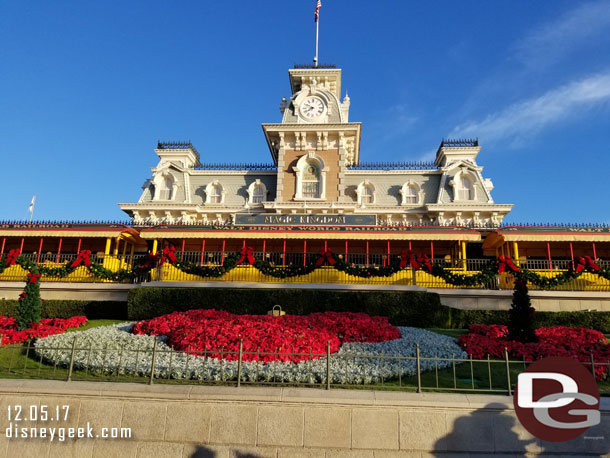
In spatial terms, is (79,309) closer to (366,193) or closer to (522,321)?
(522,321)

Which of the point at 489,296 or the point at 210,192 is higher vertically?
the point at 210,192

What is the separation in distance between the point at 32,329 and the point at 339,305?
1115 cm

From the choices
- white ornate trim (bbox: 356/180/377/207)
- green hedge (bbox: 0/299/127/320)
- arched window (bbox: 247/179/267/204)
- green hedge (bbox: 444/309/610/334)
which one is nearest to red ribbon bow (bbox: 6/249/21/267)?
green hedge (bbox: 0/299/127/320)

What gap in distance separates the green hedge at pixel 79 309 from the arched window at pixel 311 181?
16543 mm

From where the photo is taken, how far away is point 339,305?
16688 millimetres

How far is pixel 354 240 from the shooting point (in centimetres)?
2138

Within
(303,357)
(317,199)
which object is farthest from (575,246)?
(303,357)

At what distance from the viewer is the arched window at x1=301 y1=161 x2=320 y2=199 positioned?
31.0 m

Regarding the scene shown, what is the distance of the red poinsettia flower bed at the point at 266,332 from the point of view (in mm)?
9844

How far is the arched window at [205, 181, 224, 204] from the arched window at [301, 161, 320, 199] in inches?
271

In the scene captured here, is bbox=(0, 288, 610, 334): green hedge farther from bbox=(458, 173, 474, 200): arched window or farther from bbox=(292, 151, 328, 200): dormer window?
bbox=(458, 173, 474, 200): arched window

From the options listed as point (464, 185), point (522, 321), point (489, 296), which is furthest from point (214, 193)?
point (522, 321)

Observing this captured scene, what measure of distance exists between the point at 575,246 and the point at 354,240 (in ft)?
39.6

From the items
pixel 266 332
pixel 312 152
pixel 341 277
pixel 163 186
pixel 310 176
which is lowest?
pixel 266 332
